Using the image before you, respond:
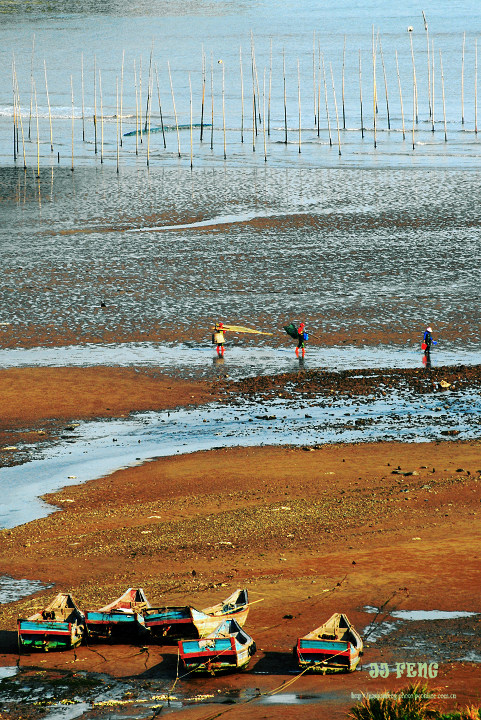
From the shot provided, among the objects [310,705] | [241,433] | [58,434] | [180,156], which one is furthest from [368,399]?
[180,156]

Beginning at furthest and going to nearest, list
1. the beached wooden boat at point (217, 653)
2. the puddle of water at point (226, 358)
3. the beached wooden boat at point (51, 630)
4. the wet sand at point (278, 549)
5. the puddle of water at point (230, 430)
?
1. the puddle of water at point (226, 358)
2. the puddle of water at point (230, 430)
3. the beached wooden boat at point (51, 630)
4. the wet sand at point (278, 549)
5. the beached wooden boat at point (217, 653)

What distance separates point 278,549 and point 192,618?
3866mm

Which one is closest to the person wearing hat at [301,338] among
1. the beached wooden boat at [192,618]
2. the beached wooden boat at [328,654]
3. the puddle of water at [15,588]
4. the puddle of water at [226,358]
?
the puddle of water at [226,358]

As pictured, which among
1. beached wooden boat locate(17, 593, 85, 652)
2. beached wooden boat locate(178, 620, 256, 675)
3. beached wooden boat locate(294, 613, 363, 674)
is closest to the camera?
beached wooden boat locate(294, 613, 363, 674)

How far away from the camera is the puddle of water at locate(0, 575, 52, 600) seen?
50.9 feet

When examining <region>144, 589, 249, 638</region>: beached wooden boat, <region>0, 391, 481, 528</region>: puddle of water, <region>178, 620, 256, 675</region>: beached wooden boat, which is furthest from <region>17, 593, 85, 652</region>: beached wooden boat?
<region>0, 391, 481, 528</region>: puddle of water

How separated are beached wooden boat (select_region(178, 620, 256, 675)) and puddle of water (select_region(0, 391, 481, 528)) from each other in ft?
28.0

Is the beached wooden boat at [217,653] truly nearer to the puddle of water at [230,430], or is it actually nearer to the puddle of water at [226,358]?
the puddle of water at [230,430]

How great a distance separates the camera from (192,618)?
529 inches

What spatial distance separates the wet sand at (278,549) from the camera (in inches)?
518

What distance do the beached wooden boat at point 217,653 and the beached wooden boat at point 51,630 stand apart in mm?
1636

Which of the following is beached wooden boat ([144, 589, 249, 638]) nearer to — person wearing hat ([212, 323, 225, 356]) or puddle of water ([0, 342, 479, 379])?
puddle of water ([0, 342, 479, 379])

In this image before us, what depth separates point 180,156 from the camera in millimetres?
81250

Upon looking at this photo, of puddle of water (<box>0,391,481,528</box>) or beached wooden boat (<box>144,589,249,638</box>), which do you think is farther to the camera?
puddle of water (<box>0,391,481,528</box>)
